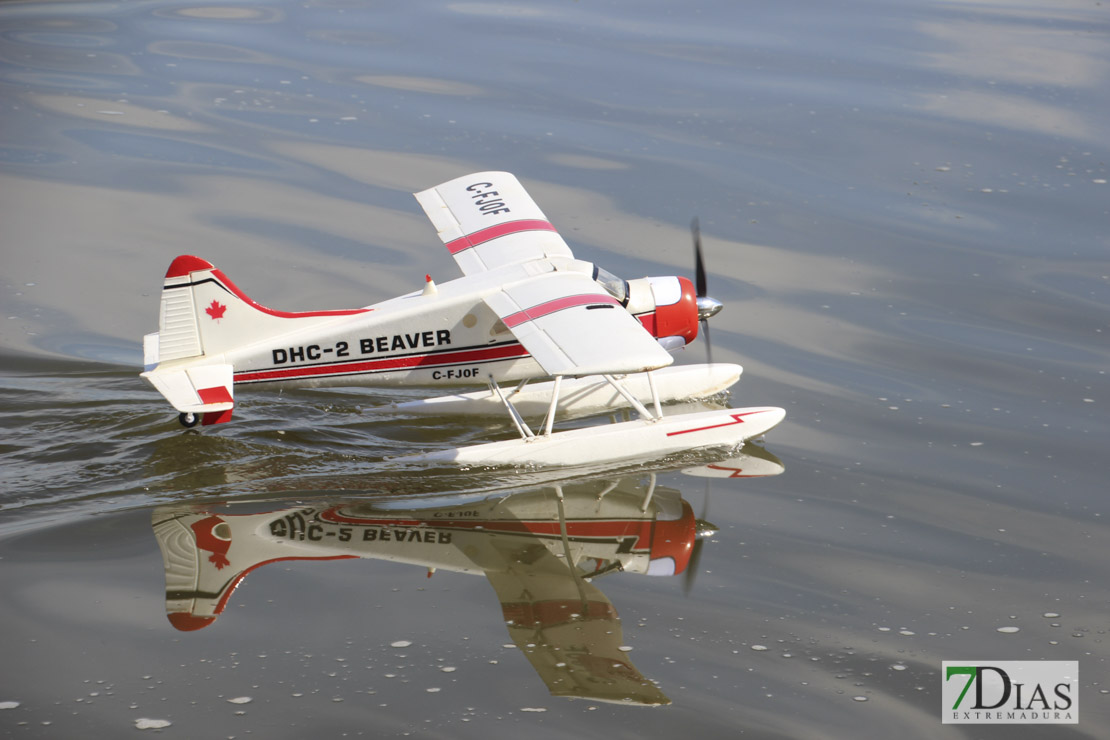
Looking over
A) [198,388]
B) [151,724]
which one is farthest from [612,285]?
[151,724]

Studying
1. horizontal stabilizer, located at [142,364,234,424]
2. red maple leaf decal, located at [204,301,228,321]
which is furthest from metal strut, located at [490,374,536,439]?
red maple leaf decal, located at [204,301,228,321]

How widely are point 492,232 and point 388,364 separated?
189 centimetres

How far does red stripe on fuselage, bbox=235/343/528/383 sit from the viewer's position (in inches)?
391

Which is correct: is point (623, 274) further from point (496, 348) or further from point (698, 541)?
point (698, 541)

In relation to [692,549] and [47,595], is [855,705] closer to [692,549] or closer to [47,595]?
[692,549]

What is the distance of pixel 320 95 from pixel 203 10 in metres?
6.46

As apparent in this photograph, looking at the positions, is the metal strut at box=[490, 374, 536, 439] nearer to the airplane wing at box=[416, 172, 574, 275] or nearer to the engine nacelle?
the airplane wing at box=[416, 172, 574, 275]

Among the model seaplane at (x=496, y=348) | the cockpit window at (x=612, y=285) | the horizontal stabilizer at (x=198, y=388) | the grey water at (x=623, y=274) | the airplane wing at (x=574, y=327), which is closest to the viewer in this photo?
the grey water at (x=623, y=274)

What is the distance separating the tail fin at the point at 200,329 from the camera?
9.55 metres

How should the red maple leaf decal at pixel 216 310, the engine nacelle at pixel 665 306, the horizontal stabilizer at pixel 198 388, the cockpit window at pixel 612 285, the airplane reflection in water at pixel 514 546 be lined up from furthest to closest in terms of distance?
the engine nacelle at pixel 665 306 < the cockpit window at pixel 612 285 < the red maple leaf decal at pixel 216 310 < the horizontal stabilizer at pixel 198 388 < the airplane reflection in water at pixel 514 546

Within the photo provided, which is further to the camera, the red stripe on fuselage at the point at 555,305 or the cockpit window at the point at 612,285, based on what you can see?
the cockpit window at the point at 612,285

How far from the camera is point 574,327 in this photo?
9.38 m

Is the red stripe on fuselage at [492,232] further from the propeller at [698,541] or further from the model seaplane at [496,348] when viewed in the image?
the propeller at [698,541]

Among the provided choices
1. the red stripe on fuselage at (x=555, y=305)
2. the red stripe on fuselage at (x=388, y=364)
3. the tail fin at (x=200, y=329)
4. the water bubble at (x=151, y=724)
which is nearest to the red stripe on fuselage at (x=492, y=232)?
the red stripe on fuselage at (x=388, y=364)
